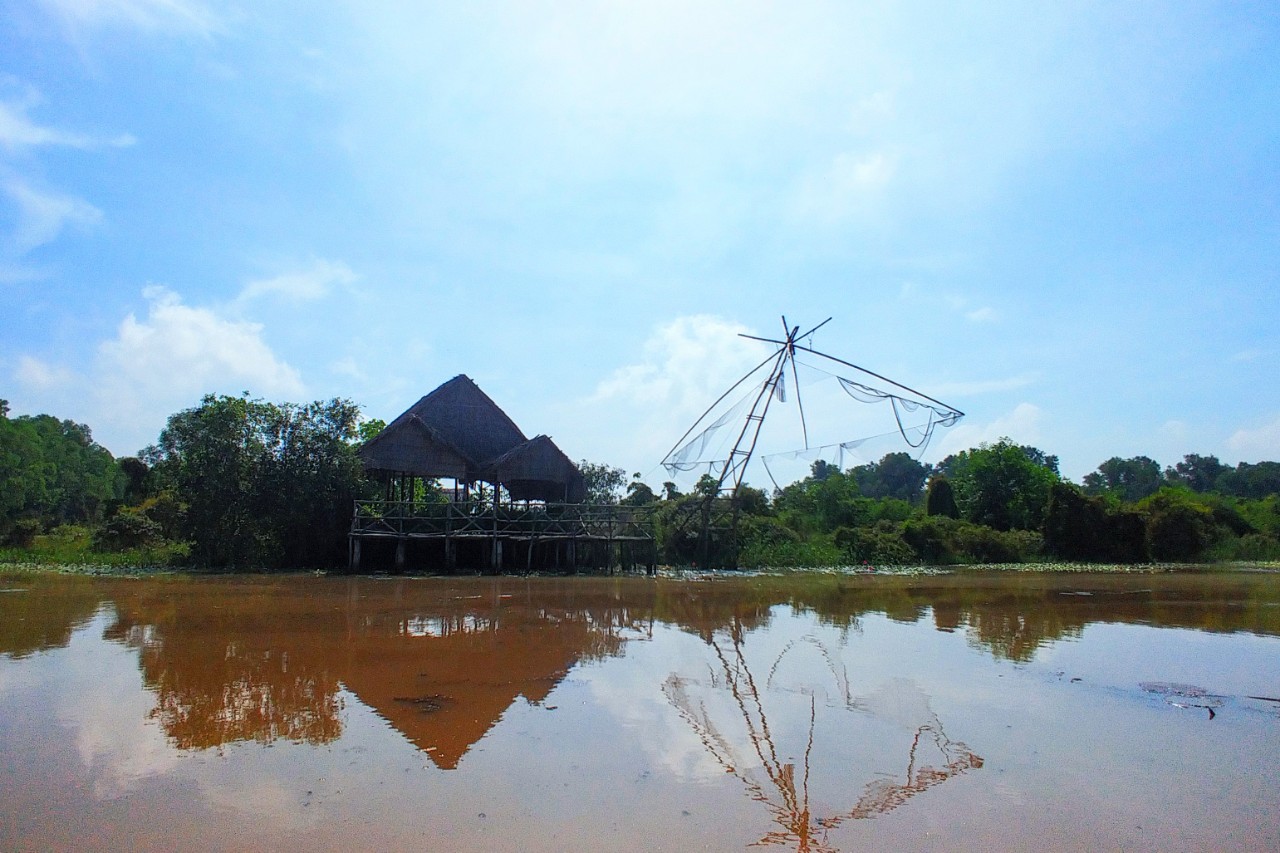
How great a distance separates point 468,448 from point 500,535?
14.5 feet

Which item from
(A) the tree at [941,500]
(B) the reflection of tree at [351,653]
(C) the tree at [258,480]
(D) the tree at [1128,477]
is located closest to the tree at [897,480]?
(D) the tree at [1128,477]

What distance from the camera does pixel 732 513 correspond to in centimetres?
2744

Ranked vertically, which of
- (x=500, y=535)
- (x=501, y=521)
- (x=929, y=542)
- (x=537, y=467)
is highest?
(x=537, y=467)

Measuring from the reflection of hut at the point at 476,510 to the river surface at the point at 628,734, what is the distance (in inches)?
437

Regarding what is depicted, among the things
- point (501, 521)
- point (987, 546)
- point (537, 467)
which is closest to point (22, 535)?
point (501, 521)

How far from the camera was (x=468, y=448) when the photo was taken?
2683 cm

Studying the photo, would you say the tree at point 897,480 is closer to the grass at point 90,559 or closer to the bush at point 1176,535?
the bush at point 1176,535

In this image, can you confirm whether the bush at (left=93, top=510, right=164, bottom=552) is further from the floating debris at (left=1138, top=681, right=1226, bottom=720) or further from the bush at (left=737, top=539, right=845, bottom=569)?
the floating debris at (left=1138, top=681, right=1226, bottom=720)

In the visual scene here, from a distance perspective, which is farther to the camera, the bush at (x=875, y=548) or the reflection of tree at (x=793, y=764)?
the bush at (x=875, y=548)

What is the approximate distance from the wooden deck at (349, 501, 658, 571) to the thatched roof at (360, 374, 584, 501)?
1.13m

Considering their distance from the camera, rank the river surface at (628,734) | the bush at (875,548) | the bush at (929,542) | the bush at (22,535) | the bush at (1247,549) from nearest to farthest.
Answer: the river surface at (628,734), the bush at (875,548), the bush at (22,535), the bush at (929,542), the bush at (1247,549)

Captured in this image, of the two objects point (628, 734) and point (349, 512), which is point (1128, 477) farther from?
point (628, 734)

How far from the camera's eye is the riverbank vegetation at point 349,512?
2362cm

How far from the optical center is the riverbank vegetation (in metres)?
23.6
